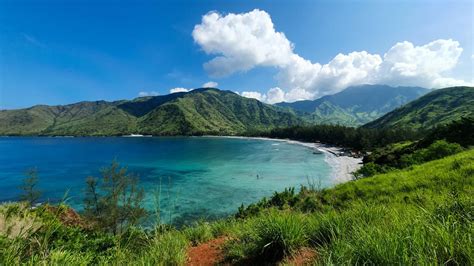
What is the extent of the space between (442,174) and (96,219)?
101 ft

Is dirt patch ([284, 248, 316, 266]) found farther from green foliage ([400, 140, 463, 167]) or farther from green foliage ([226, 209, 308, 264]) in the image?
green foliage ([400, 140, 463, 167])

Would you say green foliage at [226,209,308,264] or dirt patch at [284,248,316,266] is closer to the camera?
dirt patch at [284,248,316,266]

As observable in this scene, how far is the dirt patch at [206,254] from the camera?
6.53m

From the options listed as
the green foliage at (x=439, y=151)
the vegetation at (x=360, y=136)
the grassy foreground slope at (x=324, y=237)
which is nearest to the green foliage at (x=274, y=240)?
the grassy foreground slope at (x=324, y=237)

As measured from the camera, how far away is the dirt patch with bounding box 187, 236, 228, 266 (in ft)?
21.4

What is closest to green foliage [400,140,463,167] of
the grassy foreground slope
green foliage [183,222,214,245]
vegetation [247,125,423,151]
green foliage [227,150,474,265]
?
the grassy foreground slope

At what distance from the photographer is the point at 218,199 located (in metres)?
45.5

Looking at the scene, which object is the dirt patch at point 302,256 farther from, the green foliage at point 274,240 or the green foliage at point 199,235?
the green foliage at point 199,235

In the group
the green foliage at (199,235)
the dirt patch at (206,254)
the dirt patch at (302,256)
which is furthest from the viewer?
the green foliage at (199,235)

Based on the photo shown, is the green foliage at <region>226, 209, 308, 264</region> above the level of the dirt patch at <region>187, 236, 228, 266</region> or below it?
above

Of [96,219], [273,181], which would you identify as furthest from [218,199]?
[96,219]

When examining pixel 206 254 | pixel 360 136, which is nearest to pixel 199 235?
pixel 206 254

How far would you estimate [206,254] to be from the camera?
718cm

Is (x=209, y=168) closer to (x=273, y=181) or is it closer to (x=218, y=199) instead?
(x=273, y=181)
